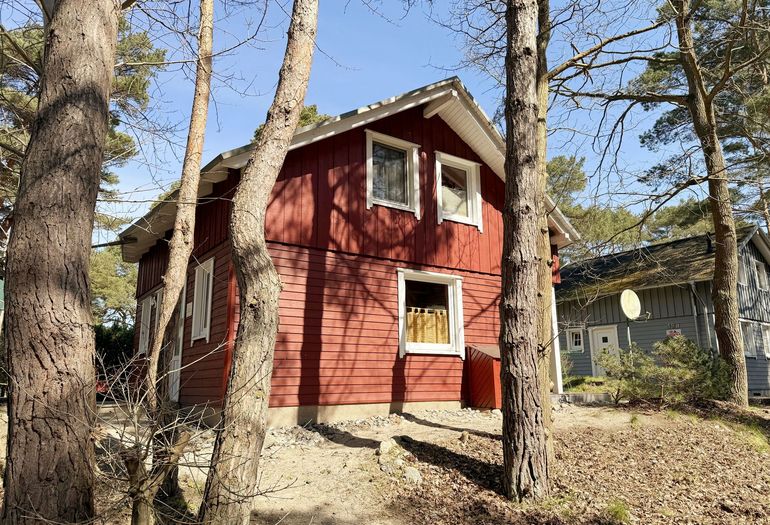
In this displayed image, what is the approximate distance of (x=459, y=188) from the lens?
11602 mm

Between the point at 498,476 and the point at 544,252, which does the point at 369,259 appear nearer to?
the point at 544,252

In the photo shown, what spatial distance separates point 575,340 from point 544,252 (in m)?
15.7

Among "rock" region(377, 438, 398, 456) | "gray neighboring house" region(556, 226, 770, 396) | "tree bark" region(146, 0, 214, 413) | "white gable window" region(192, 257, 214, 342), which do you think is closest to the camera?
"tree bark" region(146, 0, 214, 413)

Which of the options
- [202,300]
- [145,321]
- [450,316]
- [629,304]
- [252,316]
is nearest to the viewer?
[252,316]

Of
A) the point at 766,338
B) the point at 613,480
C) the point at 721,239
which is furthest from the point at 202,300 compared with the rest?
the point at 766,338

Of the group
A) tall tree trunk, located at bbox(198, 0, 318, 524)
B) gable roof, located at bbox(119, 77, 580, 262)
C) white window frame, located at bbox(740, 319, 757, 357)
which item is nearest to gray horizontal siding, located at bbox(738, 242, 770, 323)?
white window frame, located at bbox(740, 319, 757, 357)

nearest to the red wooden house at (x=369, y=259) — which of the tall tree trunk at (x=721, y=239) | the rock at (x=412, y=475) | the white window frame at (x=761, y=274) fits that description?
the rock at (x=412, y=475)

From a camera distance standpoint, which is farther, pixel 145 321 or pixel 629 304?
pixel 145 321

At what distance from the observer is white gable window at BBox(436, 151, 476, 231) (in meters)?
11.1

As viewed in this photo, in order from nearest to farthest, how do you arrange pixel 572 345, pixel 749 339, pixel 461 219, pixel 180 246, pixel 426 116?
1. pixel 180 246
2. pixel 426 116
3. pixel 461 219
4. pixel 749 339
5. pixel 572 345

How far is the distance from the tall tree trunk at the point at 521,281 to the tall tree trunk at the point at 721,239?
6557mm

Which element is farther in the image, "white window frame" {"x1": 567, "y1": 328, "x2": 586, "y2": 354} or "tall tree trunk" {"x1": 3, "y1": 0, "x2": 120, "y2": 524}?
"white window frame" {"x1": 567, "y1": 328, "x2": 586, "y2": 354}

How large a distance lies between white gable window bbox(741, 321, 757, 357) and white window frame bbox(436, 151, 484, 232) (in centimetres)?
1357

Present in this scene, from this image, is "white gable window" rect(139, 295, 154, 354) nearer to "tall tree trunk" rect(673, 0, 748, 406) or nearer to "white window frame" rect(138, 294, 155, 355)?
"white window frame" rect(138, 294, 155, 355)
